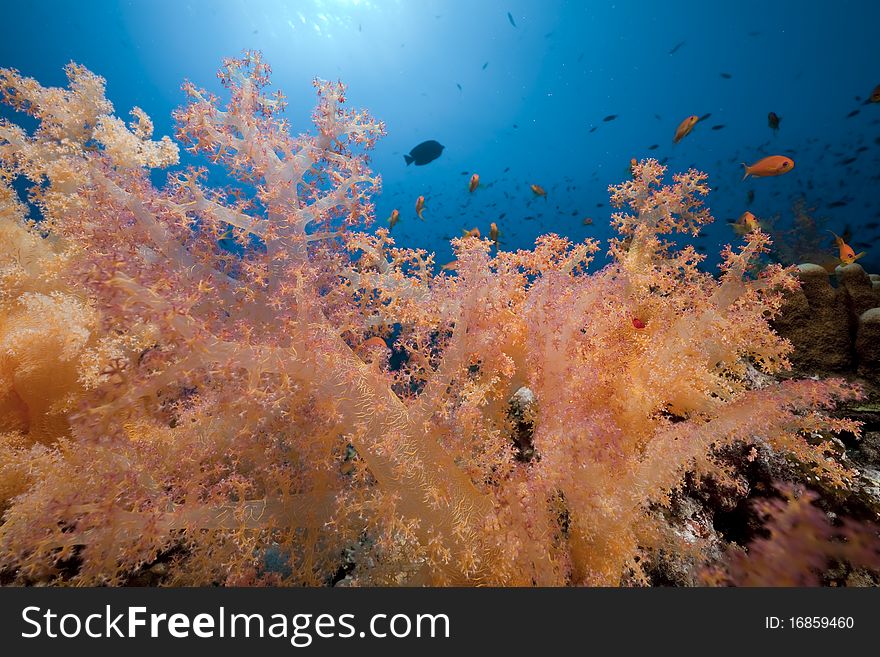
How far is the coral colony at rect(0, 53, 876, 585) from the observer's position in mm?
1924

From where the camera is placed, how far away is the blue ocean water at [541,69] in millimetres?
24297

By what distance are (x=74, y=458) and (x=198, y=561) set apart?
37.0 inches

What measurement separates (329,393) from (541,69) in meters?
41.1

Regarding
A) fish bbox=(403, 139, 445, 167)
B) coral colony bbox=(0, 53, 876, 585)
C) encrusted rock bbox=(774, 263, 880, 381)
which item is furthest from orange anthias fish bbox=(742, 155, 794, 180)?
fish bbox=(403, 139, 445, 167)

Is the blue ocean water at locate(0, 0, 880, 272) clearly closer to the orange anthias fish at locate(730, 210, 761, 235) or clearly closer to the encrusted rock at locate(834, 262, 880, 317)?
the orange anthias fish at locate(730, 210, 761, 235)

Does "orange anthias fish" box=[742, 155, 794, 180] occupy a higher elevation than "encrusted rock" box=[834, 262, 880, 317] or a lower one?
higher

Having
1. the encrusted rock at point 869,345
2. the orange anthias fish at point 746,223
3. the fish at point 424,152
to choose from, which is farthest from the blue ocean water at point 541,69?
the encrusted rock at point 869,345

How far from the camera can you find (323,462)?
7.13 feet

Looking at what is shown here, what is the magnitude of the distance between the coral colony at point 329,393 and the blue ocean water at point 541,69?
15.2m

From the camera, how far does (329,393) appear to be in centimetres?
202

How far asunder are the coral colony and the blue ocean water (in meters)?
15.2

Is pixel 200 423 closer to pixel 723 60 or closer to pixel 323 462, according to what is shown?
pixel 323 462

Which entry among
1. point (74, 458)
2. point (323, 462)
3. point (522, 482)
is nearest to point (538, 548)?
point (522, 482)

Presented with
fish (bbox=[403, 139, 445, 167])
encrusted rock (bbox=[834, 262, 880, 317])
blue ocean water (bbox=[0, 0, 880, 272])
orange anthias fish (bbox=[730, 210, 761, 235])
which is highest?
blue ocean water (bbox=[0, 0, 880, 272])
